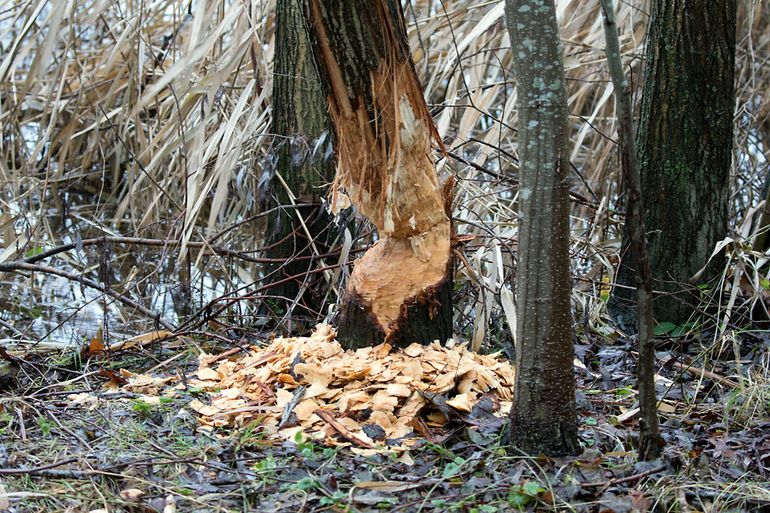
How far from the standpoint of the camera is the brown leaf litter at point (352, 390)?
8.36ft

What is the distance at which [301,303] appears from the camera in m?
3.75

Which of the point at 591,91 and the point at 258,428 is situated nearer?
the point at 258,428

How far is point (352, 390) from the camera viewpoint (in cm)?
269

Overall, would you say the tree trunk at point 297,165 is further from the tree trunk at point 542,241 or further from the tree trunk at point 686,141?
the tree trunk at point 542,241

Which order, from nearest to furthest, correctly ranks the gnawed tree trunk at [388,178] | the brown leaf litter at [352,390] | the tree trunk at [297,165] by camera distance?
1. the brown leaf litter at [352,390]
2. the gnawed tree trunk at [388,178]
3. the tree trunk at [297,165]

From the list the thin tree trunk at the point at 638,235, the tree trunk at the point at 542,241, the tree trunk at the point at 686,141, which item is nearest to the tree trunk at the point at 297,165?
the tree trunk at the point at 686,141

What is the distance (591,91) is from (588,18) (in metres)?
0.61

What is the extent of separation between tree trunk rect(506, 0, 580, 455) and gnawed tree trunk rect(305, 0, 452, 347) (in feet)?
2.12

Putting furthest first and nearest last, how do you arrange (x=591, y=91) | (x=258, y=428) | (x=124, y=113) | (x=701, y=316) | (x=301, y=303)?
(x=591, y=91)
(x=124, y=113)
(x=301, y=303)
(x=701, y=316)
(x=258, y=428)

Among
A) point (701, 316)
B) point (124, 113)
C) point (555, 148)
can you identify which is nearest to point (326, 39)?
point (555, 148)

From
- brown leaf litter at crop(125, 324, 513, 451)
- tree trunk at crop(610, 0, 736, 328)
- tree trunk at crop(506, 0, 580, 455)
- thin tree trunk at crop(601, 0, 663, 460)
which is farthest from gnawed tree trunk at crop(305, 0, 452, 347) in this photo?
tree trunk at crop(610, 0, 736, 328)

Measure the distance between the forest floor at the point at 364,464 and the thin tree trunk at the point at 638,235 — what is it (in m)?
0.11

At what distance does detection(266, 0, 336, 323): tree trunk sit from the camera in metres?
3.68

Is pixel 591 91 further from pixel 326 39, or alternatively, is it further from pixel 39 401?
pixel 39 401
